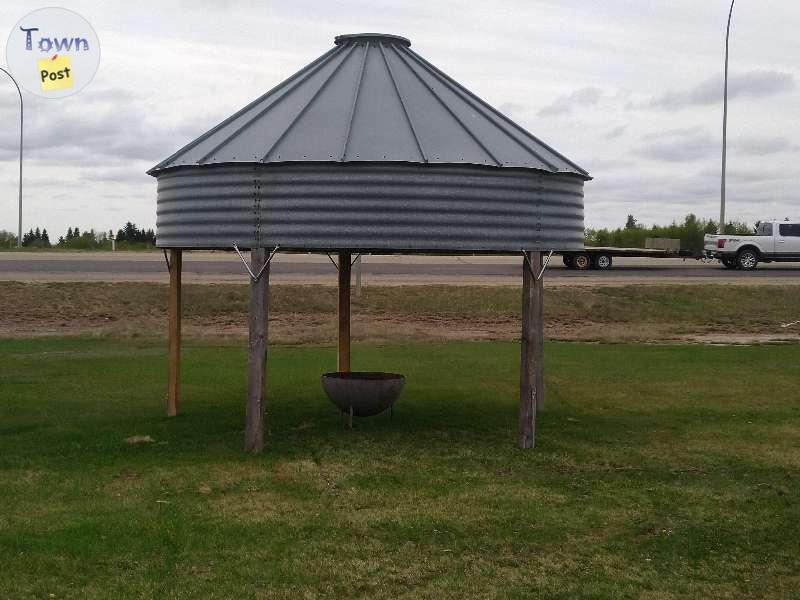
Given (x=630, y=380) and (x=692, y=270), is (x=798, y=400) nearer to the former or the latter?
(x=630, y=380)

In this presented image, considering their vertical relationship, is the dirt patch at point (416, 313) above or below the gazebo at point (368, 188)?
below

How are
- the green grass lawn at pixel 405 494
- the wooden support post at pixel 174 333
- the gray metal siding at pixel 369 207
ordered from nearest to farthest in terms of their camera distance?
the green grass lawn at pixel 405 494 → the gray metal siding at pixel 369 207 → the wooden support post at pixel 174 333

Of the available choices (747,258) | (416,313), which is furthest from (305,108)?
(747,258)

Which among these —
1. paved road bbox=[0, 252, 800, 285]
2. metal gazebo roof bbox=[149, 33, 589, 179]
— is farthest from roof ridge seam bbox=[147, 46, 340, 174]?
paved road bbox=[0, 252, 800, 285]

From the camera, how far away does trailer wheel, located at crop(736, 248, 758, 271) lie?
43.1 meters

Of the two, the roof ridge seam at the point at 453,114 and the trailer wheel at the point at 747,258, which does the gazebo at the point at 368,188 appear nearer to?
the roof ridge seam at the point at 453,114

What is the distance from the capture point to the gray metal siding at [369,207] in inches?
446

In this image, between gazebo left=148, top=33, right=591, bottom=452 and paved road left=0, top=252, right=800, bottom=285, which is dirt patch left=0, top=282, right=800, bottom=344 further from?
gazebo left=148, top=33, right=591, bottom=452

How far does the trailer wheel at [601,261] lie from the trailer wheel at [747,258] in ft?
16.5

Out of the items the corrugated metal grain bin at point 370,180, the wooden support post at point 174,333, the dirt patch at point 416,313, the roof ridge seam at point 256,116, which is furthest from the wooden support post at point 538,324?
the dirt patch at point 416,313

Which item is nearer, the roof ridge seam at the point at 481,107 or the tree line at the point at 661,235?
the roof ridge seam at the point at 481,107

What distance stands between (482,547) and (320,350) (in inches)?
555

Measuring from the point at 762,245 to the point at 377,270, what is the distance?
15.5 meters

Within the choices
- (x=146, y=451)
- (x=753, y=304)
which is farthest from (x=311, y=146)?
(x=753, y=304)
